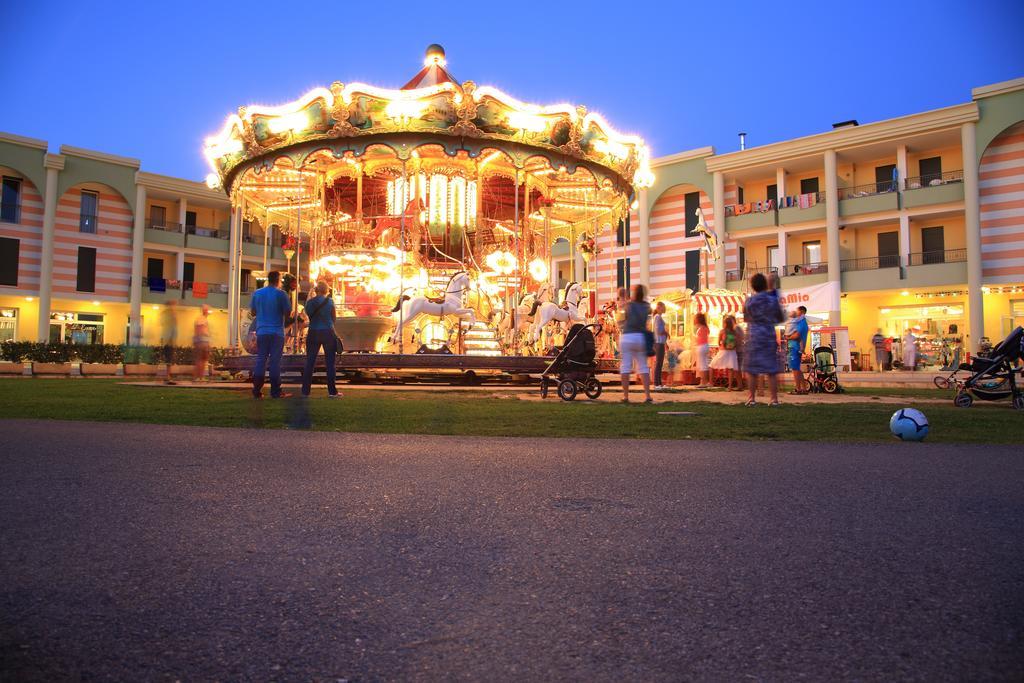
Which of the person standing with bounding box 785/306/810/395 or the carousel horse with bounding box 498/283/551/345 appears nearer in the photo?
the person standing with bounding box 785/306/810/395

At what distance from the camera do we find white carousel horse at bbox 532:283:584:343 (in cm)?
1616

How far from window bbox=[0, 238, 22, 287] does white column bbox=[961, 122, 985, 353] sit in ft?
132

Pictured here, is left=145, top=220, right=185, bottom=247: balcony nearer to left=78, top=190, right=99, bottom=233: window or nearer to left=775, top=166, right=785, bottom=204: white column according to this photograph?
left=78, top=190, right=99, bottom=233: window

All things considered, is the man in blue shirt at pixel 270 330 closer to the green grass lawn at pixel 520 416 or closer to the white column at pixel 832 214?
the green grass lawn at pixel 520 416

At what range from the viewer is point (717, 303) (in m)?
20.5

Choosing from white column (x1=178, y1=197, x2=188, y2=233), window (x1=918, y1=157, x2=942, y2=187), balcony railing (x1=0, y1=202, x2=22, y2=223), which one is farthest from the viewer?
white column (x1=178, y1=197, x2=188, y2=233)

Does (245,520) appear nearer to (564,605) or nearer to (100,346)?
(564,605)

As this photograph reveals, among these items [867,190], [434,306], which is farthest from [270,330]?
[867,190]

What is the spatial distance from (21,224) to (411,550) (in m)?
38.6

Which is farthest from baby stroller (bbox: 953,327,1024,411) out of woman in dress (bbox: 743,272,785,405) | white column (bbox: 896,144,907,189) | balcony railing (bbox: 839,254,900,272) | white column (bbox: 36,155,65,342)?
white column (bbox: 36,155,65,342)

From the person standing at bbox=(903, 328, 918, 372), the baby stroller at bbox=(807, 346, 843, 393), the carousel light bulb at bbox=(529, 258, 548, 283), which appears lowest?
the baby stroller at bbox=(807, 346, 843, 393)

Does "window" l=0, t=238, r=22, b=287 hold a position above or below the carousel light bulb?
above

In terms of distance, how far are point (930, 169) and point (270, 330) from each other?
31.2 meters

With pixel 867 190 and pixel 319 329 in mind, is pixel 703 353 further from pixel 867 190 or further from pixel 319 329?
pixel 867 190
